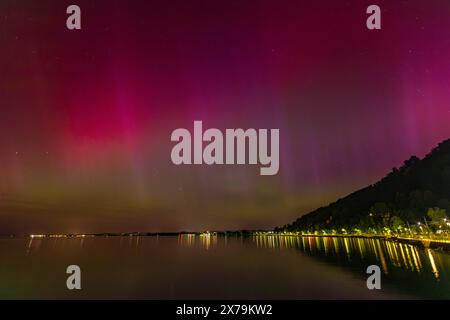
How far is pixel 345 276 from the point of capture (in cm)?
3294

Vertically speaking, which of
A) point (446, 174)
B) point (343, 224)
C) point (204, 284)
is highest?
point (446, 174)

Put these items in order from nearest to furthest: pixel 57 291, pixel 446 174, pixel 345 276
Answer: pixel 57 291
pixel 345 276
pixel 446 174

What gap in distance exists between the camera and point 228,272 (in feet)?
124
